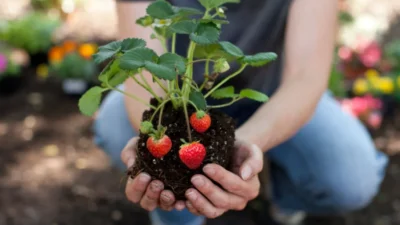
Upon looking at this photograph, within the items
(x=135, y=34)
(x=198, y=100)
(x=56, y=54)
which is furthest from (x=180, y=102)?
(x=56, y=54)

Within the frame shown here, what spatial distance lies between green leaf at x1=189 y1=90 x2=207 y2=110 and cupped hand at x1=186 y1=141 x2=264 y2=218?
111mm

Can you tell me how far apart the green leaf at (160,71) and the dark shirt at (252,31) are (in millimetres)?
608

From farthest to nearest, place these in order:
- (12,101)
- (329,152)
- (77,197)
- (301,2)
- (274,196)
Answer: (12,101) → (77,197) → (274,196) → (329,152) → (301,2)

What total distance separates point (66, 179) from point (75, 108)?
668 mm

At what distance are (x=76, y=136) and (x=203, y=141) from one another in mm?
1578

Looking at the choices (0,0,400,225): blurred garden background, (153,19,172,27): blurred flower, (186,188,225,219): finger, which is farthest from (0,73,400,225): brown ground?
(153,19,172,27): blurred flower

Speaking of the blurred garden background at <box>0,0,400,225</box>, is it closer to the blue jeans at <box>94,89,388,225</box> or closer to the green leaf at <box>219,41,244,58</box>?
the blue jeans at <box>94,89,388,225</box>

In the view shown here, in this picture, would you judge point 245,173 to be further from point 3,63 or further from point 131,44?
point 3,63

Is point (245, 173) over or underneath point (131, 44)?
underneath

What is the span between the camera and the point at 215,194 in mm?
1070

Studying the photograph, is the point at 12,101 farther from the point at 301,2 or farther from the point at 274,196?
the point at 301,2

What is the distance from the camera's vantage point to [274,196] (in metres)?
1.94

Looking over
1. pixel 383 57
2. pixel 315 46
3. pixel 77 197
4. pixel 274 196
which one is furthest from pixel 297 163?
pixel 383 57

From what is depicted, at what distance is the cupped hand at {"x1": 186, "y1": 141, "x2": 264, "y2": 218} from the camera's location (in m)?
1.04
